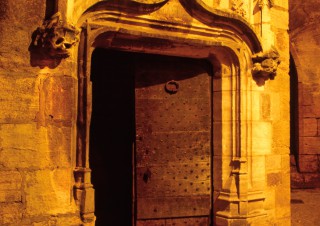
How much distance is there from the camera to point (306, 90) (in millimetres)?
9625

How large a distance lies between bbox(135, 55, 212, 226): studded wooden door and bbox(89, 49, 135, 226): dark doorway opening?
7.8 inches

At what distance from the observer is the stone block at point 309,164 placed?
948 centimetres

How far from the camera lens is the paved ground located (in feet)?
20.4

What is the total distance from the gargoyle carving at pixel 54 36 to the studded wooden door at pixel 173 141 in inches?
51.0

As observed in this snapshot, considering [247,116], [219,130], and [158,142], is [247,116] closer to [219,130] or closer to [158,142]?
[219,130]

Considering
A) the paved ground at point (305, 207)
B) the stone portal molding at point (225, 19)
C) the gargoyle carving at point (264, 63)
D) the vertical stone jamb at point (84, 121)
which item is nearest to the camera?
the vertical stone jamb at point (84, 121)

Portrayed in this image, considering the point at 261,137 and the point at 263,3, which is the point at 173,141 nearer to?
the point at 261,137

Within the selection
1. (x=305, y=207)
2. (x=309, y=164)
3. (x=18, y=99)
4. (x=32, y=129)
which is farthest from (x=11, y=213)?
(x=309, y=164)

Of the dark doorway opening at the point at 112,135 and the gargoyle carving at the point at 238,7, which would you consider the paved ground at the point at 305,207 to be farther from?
the gargoyle carving at the point at 238,7

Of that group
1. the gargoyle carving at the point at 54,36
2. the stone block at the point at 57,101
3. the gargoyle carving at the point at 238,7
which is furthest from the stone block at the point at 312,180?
the gargoyle carving at the point at 54,36

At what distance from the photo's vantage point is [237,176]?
15.2 ft

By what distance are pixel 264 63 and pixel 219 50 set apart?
0.52m

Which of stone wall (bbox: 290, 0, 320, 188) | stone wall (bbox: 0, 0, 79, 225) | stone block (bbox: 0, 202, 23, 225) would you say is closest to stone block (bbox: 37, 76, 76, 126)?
stone wall (bbox: 0, 0, 79, 225)

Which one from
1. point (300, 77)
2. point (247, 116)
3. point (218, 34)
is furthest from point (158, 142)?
point (300, 77)
